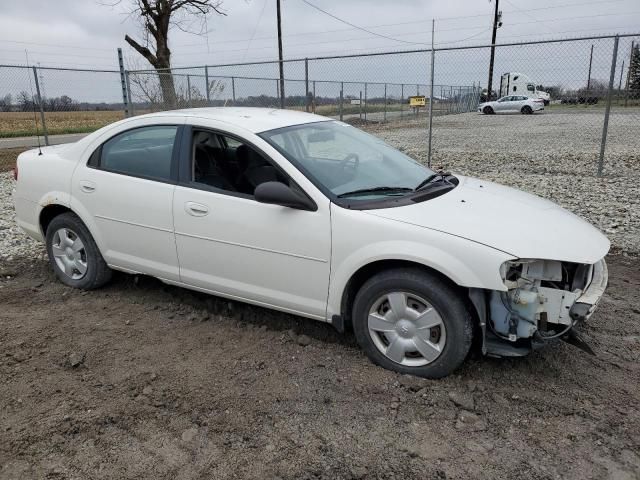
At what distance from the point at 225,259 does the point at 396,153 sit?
1622mm

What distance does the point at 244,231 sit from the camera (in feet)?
11.6

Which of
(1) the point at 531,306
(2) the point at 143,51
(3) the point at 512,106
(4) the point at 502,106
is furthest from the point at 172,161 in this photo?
(3) the point at 512,106

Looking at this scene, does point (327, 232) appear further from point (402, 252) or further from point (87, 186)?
point (87, 186)

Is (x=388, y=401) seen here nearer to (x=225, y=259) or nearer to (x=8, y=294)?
(x=225, y=259)

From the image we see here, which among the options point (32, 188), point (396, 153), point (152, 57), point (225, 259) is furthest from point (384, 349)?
point (152, 57)

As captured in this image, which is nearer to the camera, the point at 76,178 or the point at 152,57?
the point at 76,178

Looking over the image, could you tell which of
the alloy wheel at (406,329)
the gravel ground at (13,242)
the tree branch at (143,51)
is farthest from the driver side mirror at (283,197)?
the tree branch at (143,51)

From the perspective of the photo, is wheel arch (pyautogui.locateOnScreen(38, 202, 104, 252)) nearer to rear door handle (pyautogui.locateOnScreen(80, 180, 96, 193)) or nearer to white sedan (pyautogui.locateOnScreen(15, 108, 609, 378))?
white sedan (pyautogui.locateOnScreen(15, 108, 609, 378))

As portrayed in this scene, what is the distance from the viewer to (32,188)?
4668mm

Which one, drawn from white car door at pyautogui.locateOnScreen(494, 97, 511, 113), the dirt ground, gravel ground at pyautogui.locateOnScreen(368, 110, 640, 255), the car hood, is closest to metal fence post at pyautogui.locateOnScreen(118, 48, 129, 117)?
gravel ground at pyautogui.locateOnScreen(368, 110, 640, 255)

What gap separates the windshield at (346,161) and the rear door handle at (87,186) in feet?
5.19

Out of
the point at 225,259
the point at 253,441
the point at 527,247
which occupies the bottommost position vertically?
the point at 253,441

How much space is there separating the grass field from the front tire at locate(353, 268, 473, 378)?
14.9 m

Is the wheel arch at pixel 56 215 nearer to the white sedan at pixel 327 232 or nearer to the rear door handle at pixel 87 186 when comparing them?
the white sedan at pixel 327 232
